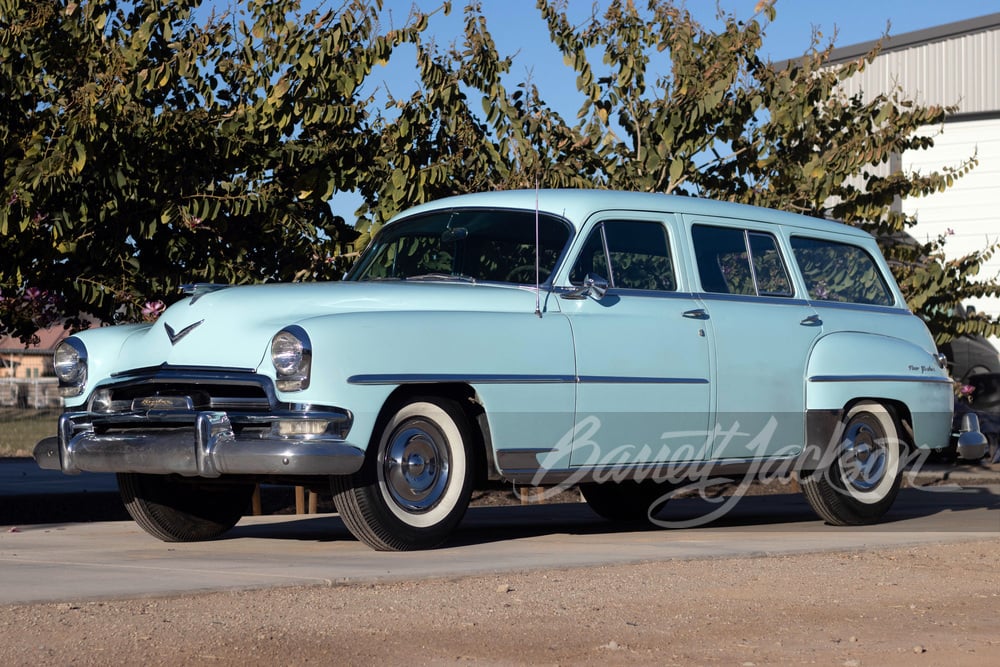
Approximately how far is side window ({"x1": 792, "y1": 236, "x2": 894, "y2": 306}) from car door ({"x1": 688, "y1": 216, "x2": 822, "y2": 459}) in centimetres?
26

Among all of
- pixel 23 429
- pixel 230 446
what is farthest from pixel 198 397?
pixel 23 429

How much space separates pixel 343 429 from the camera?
642 cm

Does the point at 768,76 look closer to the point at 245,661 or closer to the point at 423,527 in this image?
the point at 423,527

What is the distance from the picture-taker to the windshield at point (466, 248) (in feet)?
24.8

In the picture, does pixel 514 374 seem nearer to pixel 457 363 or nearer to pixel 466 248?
pixel 457 363

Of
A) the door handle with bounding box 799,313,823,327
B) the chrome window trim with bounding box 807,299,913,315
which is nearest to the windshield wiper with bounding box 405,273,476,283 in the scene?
the door handle with bounding box 799,313,823,327

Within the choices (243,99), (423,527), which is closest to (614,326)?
(423,527)

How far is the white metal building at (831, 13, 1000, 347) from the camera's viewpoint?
2214cm

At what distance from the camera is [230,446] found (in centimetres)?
633

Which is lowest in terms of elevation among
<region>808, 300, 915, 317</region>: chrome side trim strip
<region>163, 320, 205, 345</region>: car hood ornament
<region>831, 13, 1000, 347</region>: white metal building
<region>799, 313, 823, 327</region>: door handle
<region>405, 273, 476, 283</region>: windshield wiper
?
<region>163, 320, 205, 345</region>: car hood ornament

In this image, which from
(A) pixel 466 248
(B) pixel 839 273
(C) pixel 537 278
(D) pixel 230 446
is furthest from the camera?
(B) pixel 839 273

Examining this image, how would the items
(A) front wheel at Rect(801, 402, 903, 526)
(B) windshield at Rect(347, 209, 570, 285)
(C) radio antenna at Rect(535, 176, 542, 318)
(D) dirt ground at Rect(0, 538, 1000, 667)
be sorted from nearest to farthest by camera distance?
(D) dirt ground at Rect(0, 538, 1000, 667) < (C) radio antenna at Rect(535, 176, 542, 318) < (B) windshield at Rect(347, 209, 570, 285) < (A) front wheel at Rect(801, 402, 903, 526)

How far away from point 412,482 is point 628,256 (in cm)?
187

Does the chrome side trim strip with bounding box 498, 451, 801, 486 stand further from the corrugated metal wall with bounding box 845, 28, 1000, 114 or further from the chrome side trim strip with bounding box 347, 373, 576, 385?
the corrugated metal wall with bounding box 845, 28, 1000, 114
